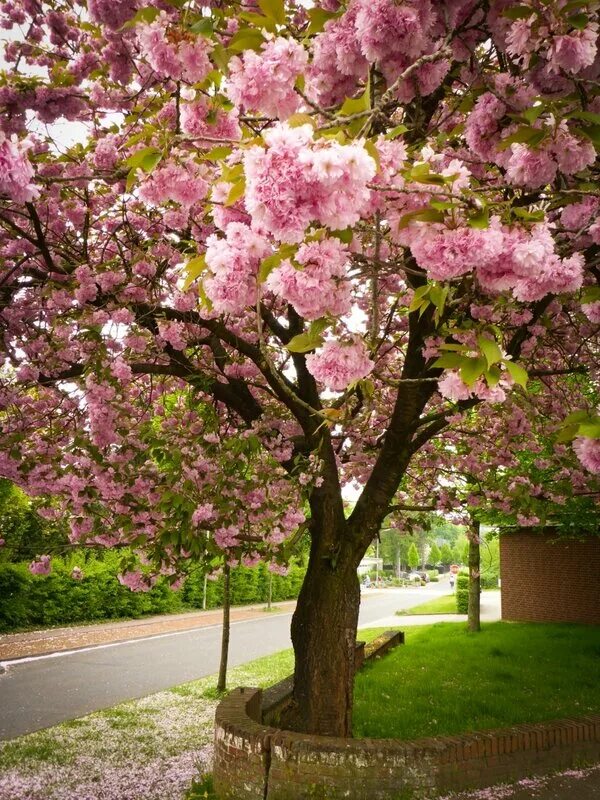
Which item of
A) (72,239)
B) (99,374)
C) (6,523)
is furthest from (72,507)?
(6,523)

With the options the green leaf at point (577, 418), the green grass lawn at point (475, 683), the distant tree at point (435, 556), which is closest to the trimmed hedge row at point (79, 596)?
the green grass lawn at point (475, 683)

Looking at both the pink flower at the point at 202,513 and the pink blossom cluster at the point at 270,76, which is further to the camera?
the pink flower at the point at 202,513

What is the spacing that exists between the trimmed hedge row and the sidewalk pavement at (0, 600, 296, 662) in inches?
22.9

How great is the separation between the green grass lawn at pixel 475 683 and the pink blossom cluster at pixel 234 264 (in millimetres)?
6117

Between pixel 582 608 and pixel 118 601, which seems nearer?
pixel 582 608

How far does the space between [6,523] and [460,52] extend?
52.7 feet

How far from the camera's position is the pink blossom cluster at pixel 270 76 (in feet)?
6.94

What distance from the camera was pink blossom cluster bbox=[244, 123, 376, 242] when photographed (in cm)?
170

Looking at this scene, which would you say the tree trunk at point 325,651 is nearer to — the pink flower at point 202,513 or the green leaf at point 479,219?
the pink flower at point 202,513

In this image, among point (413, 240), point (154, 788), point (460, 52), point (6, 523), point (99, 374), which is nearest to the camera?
point (413, 240)

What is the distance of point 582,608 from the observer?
1798cm

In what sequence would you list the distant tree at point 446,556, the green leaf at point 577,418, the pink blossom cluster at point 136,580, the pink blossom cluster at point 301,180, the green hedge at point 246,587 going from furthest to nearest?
the distant tree at point 446,556 < the green hedge at point 246,587 < the pink blossom cluster at point 136,580 < the green leaf at point 577,418 < the pink blossom cluster at point 301,180

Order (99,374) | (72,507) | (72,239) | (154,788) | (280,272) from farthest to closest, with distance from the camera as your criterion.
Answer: (72,507)
(72,239)
(154,788)
(99,374)
(280,272)

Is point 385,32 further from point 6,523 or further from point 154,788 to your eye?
point 6,523
